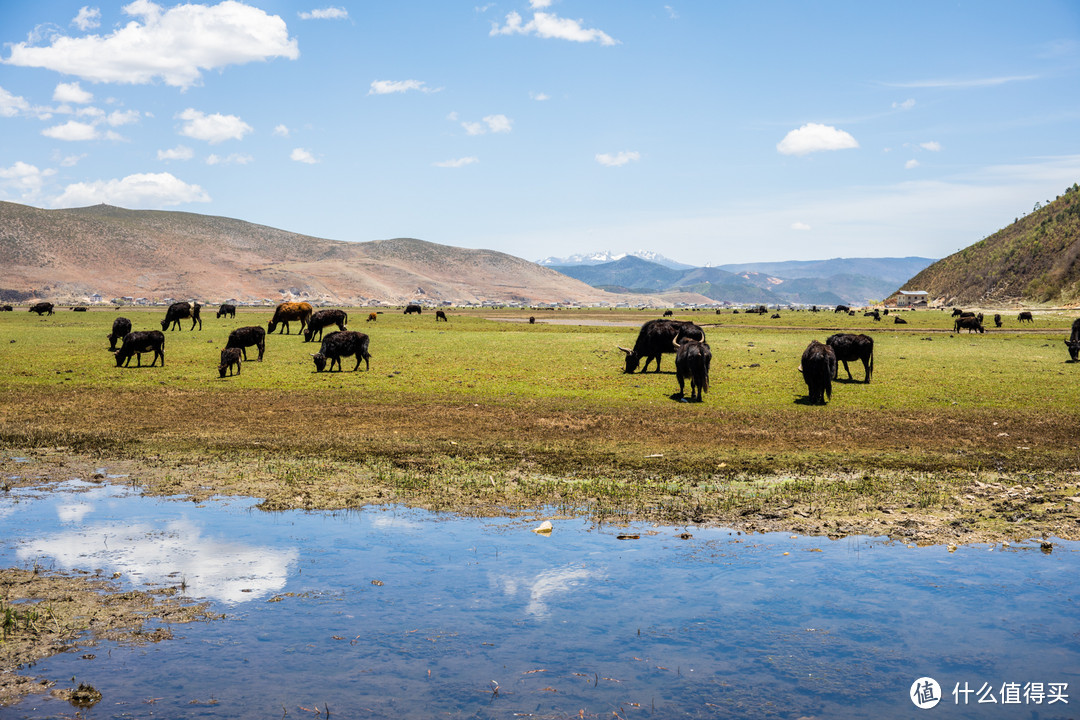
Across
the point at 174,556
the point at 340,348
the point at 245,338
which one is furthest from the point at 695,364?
the point at 245,338

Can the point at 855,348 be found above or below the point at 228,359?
above

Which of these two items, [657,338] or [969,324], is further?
[969,324]

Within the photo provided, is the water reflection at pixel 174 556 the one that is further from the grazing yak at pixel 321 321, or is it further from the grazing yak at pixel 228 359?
Answer: the grazing yak at pixel 321 321

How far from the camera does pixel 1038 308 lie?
364 ft

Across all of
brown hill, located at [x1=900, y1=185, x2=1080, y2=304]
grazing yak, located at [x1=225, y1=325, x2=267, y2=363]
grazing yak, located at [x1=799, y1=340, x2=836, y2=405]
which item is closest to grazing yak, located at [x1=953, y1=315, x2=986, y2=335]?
grazing yak, located at [x1=799, y1=340, x2=836, y2=405]

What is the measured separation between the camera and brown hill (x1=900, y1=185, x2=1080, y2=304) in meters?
119

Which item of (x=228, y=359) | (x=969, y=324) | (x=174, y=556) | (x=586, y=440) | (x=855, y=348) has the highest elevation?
(x=969, y=324)

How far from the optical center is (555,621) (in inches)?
322

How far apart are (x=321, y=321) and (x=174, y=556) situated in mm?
37880

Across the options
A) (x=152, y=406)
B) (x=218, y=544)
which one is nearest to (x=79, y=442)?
(x=152, y=406)

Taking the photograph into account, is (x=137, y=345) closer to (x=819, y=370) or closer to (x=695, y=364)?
(x=695, y=364)

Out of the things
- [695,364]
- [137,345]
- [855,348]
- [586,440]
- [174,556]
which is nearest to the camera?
[174,556]

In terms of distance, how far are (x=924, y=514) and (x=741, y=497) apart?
2.74 metres

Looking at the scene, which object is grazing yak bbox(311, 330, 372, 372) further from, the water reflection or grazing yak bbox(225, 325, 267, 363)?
the water reflection
